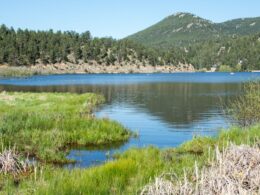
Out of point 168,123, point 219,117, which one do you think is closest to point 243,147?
point 168,123

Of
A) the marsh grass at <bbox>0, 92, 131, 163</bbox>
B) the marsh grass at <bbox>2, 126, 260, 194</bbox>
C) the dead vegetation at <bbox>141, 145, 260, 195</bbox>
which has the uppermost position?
the dead vegetation at <bbox>141, 145, 260, 195</bbox>

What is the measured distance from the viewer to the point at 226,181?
10867mm

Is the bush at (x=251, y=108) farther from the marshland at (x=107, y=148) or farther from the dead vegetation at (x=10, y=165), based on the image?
the dead vegetation at (x=10, y=165)

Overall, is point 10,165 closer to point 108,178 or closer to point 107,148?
point 108,178

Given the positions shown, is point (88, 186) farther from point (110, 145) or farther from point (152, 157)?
point (110, 145)

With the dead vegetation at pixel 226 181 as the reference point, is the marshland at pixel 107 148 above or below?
below

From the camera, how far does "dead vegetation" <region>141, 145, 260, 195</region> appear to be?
404 inches

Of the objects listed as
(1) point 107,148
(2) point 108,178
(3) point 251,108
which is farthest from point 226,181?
(3) point 251,108

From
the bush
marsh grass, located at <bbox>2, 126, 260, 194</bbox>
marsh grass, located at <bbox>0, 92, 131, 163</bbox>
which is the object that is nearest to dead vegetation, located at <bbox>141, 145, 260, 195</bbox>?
marsh grass, located at <bbox>2, 126, 260, 194</bbox>

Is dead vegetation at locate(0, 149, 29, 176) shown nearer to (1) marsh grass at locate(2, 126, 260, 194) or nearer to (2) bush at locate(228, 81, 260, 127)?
(1) marsh grass at locate(2, 126, 260, 194)

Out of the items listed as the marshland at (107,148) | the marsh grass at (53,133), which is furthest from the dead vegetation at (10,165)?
the marsh grass at (53,133)

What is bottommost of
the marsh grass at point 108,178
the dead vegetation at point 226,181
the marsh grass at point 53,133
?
the marsh grass at point 53,133

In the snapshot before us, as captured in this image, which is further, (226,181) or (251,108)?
(251,108)

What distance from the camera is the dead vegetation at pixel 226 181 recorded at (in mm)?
10273
